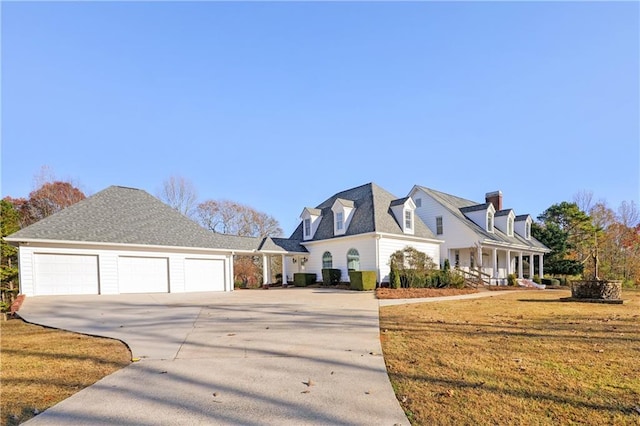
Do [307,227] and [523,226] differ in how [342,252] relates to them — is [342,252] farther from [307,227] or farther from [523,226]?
[523,226]

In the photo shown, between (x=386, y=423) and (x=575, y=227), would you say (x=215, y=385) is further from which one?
(x=575, y=227)

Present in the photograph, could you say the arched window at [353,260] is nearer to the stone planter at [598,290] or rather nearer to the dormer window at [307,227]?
the dormer window at [307,227]

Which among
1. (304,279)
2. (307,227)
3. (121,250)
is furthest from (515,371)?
(307,227)

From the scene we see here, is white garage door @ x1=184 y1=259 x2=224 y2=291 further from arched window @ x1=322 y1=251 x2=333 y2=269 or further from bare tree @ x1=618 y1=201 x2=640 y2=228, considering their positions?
bare tree @ x1=618 y1=201 x2=640 y2=228

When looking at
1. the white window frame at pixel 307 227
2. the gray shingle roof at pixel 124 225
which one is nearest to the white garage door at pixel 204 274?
the gray shingle roof at pixel 124 225

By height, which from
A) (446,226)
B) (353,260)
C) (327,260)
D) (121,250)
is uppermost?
(446,226)

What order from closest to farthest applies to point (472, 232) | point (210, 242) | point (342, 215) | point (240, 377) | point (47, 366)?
1. point (240, 377)
2. point (47, 366)
3. point (210, 242)
4. point (342, 215)
5. point (472, 232)

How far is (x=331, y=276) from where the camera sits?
22359 mm

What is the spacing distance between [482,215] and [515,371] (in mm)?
25017

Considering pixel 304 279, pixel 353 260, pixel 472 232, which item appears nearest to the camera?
pixel 353 260

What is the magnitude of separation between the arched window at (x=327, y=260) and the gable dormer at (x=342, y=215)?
1.66 meters

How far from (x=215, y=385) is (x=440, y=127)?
18939mm

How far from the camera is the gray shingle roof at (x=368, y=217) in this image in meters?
21.8

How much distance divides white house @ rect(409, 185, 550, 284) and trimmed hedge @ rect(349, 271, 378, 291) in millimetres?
9128
